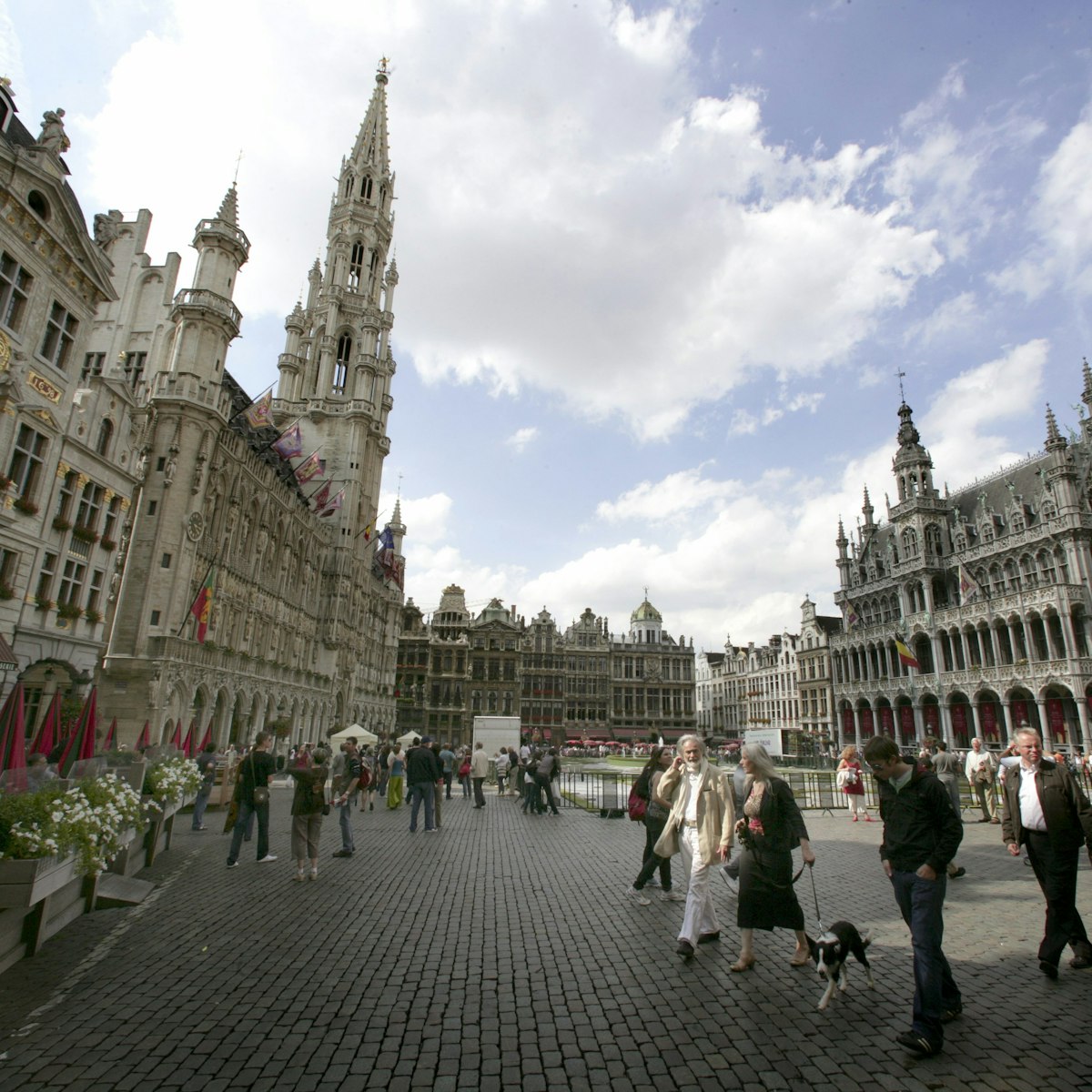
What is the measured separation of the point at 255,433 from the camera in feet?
113

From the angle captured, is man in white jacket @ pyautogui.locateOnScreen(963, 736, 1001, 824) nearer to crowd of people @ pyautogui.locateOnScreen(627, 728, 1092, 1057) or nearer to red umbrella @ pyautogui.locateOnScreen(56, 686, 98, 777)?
crowd of people @ pyautogui.locateOnScreen(627, 728, 1092, 1057)

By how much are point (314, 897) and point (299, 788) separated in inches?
69.4

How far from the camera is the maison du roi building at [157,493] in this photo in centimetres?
1788

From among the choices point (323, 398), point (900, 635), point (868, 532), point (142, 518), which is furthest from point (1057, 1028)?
point (868, 532)

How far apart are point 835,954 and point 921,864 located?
1.11 m

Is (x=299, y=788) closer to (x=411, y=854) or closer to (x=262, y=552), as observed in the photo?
(x=411, y=854)

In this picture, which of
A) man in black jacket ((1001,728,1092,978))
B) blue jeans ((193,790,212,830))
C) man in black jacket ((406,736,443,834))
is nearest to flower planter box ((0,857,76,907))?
man in black jacket ((406,736,443,834))

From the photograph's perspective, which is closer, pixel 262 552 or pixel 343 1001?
pixel 343 1001

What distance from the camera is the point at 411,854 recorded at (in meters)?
12.0

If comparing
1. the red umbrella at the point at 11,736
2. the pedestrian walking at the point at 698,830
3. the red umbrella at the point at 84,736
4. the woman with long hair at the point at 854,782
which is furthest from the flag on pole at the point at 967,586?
the red umbrella at the point at 11,736

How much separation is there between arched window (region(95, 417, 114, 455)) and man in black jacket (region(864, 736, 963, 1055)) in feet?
80.3

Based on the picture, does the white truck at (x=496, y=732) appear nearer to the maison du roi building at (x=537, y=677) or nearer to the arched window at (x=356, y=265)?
the maison du roi building at (x=537, y=677)

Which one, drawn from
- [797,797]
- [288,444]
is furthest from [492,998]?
[288,444]

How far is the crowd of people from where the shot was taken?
16.3ft
